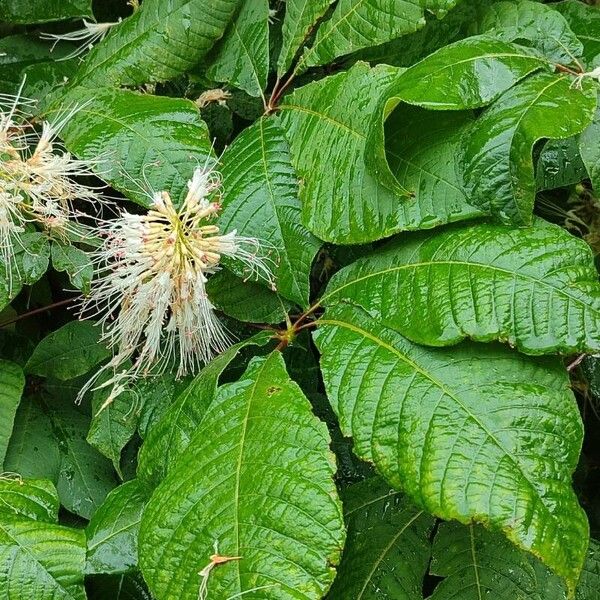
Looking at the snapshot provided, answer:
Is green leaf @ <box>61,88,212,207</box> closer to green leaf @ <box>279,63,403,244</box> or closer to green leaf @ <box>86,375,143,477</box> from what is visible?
green leaf @ <box>279,63,403,244</box>

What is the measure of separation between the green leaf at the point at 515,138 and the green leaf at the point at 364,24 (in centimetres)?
17

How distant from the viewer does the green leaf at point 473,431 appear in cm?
67

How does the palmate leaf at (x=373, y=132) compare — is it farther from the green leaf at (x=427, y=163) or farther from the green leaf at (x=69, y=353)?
the green leaf at (x=69, y=353)

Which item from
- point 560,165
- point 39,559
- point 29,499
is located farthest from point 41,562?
point 560,165

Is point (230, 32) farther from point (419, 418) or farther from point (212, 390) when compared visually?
point (419, 418)

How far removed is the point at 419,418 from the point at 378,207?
9.2 inches

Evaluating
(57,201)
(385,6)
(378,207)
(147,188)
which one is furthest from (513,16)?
(57,201)

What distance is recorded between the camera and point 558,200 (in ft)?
3.94

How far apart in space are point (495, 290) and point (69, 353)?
0.62m

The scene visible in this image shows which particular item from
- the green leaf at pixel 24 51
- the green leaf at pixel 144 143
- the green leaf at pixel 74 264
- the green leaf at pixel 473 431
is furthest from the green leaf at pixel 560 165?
the green leaf at pixel 24 51

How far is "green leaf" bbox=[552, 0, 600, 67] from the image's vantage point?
0.93m

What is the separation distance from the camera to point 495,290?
0.75 meters

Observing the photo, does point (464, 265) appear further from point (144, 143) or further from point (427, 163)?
point (144, 143)

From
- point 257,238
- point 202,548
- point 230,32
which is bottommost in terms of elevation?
point 202,548
